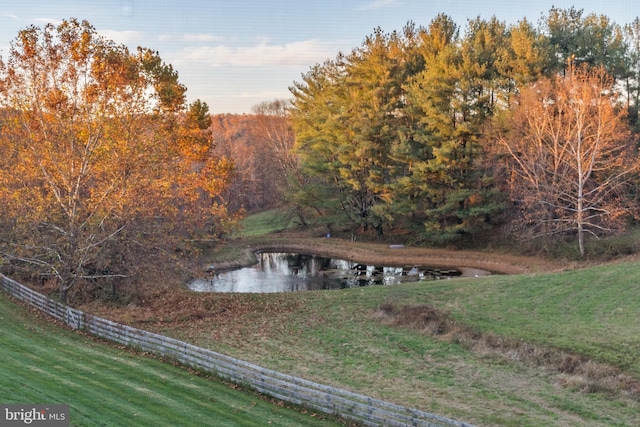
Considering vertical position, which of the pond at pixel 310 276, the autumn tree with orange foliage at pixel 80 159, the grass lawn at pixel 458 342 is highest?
the autumn tree with orange foliage at pixel 80 159

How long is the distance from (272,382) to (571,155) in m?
32.6

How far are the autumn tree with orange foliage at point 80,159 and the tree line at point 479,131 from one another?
26.7 metres

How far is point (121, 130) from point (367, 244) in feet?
100.0

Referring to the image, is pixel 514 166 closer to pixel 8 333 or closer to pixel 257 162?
pixel 8 333

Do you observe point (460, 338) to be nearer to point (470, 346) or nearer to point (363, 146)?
point (470, 346)

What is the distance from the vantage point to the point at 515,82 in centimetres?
4584

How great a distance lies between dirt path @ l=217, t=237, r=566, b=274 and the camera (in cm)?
4153

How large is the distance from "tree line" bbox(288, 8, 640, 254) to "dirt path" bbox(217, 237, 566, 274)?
2295 mm

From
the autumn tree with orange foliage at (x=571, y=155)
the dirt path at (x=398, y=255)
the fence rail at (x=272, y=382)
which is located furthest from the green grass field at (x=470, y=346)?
the autumn tree with orange foliage at (x=571, y=155)

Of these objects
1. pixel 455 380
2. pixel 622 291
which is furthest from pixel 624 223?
pixel 455 380

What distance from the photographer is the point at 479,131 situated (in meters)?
46.7

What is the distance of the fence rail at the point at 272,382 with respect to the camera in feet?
45.6

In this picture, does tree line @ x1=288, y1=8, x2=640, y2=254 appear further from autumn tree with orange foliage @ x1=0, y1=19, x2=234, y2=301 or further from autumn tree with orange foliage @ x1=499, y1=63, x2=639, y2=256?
autumn tree with orange foliage @ x1=0, y1=19, x2=234, y2=301

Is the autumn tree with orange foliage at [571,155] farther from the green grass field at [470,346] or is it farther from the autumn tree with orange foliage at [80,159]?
the autumn tree with orange foliage at [80,159]
